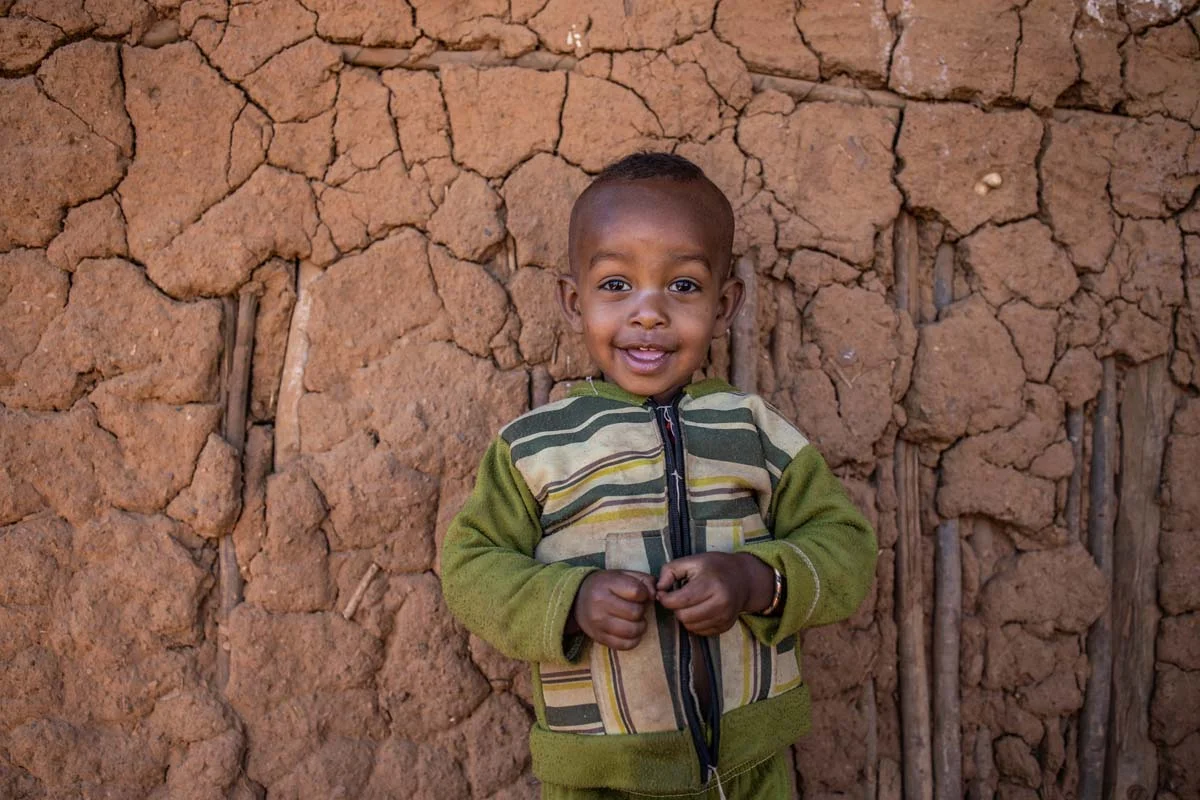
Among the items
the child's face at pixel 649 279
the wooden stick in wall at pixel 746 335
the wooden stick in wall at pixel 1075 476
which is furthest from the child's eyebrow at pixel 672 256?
the wooden stick in wall at pixel 1075 476

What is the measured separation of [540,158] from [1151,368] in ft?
5.97

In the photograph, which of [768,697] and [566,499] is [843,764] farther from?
[566,499]

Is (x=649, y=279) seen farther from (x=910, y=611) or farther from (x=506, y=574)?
(x=910, y=611)

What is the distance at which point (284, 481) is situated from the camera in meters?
2.15

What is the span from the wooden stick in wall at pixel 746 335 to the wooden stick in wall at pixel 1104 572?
40.4 inches

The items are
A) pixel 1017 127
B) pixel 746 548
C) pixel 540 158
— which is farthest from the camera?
pixel 1017 127

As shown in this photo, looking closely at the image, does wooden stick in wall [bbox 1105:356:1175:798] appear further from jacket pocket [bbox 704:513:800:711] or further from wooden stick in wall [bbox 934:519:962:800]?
jacket pocket [bbox 704:513:800:711]

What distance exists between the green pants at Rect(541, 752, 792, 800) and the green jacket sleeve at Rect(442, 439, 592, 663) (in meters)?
0.33

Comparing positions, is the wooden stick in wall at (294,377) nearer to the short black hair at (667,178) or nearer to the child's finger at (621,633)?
the short black hair at (667,178)

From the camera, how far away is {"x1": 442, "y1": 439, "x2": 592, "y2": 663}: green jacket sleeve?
5.60ft

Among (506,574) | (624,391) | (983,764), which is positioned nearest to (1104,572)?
(983,764)

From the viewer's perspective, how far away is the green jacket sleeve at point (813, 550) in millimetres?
1775

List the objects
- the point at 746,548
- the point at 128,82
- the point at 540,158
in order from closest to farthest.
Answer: the point at 746,548 < the point at 128,82 < the point at 540,158

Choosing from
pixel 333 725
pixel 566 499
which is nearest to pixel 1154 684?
pixel 566 499
